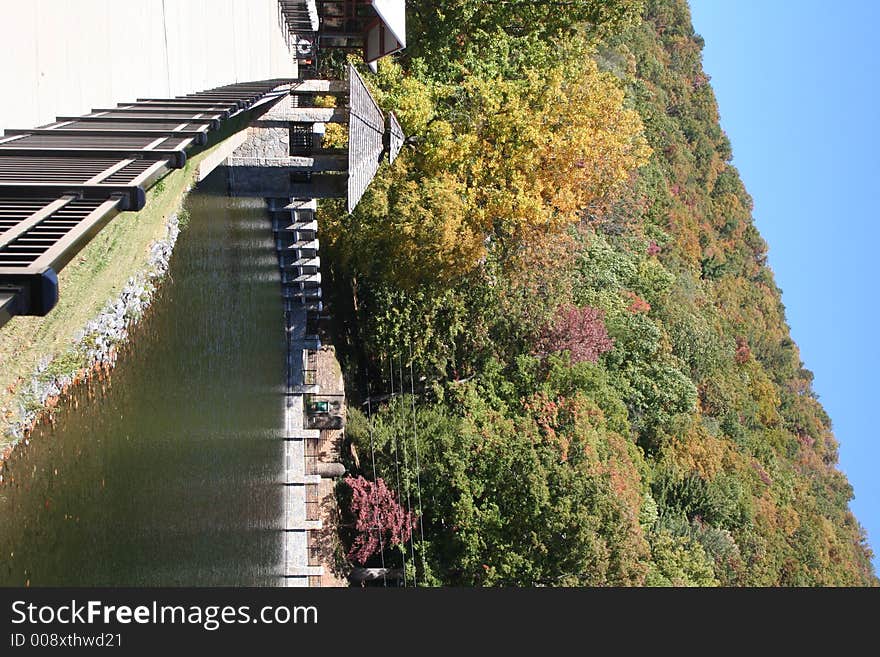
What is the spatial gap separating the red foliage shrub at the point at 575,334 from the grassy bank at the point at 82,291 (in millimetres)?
13273

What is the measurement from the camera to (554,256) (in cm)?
2473

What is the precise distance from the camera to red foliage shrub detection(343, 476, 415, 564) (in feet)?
71.9

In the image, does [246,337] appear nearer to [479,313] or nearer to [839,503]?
[479,313]

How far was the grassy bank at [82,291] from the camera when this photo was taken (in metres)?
10.4

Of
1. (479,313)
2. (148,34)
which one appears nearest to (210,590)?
(148,34)

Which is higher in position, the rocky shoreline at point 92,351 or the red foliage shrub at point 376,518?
the rocky shoreline at point 92,351

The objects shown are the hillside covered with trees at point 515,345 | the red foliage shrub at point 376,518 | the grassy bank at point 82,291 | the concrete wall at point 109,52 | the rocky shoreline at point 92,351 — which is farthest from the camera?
the red foliage shrub at point 376,518

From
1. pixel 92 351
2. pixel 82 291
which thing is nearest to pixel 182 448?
pixel 92 351

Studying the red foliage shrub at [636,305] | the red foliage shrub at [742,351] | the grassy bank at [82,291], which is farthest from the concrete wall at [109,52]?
the red foliage shrub at [742,351]

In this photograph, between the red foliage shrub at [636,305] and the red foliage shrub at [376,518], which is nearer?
the red foliage shrub at [376,518]

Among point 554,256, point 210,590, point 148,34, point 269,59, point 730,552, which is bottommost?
point 730,552

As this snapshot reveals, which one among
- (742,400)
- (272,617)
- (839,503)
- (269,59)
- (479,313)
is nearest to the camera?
(272,617)

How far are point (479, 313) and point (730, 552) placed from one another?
14.1 m

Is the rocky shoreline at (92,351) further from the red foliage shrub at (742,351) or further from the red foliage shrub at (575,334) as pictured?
the red foliage shrub at (742,351)
